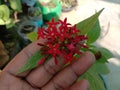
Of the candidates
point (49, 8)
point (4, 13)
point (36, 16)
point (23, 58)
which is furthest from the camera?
point (49, 8)

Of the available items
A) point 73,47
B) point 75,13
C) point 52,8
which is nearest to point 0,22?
point 52,8

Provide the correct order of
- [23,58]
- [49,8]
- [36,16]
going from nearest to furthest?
[23,58], [36,16], [49,8]

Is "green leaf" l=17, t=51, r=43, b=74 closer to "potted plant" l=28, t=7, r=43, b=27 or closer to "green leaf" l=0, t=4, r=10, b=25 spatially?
"green leaf" l=0, t=4, r=10, b=25

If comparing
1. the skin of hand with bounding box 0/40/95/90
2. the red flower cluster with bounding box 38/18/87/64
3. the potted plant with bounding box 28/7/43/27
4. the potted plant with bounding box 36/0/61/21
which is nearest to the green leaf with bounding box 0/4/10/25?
the potted plant with bounding box 28/7/43/27

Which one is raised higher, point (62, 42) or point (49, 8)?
point (62, 42)

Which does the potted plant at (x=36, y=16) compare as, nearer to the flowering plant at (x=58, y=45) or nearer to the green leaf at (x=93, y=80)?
the green leaf at (x=93, y=80)

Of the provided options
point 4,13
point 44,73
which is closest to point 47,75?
point 44,73

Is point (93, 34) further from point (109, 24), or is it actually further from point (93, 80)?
point (109, 24)
